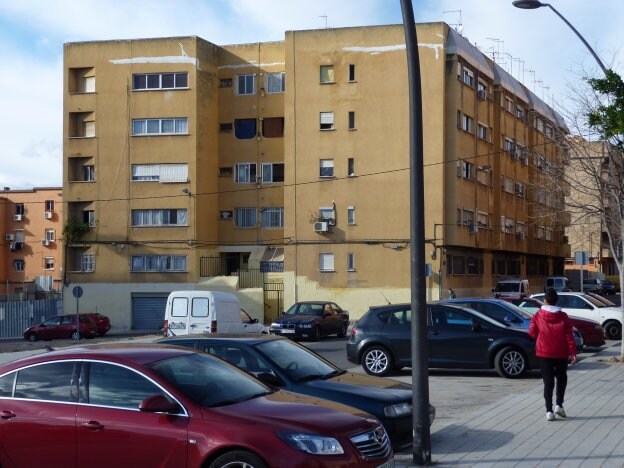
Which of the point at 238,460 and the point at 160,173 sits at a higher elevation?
the point at 160,173

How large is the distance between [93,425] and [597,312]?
23838 mm

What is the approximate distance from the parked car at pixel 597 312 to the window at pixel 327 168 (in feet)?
61.7

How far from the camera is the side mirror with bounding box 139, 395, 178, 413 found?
6977 mm

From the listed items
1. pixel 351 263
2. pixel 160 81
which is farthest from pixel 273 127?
pixel 351 263

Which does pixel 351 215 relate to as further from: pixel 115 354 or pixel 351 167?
pixel 115 354

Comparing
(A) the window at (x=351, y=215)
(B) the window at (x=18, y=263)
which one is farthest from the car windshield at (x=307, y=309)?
(B) the window at (x=18, y=263)

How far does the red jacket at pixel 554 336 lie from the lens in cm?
1172

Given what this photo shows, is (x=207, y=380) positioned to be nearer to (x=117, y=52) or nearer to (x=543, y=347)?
(x=543, y=347)

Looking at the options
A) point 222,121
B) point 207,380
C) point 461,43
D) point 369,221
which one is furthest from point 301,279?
point 207,380

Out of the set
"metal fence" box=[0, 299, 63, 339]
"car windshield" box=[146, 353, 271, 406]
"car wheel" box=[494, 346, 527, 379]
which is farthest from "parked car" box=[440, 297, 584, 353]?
"metal fence" box=[0, 299, 63, 339]

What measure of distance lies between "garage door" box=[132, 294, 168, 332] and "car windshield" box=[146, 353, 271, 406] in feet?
131

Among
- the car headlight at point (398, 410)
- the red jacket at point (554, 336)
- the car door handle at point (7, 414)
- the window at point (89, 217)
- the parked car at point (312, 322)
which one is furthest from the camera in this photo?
the window at point (89, 217)

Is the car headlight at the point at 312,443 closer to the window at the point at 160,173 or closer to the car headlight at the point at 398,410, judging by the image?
the car headlight at the point at 398,410

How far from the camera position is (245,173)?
163 feet
